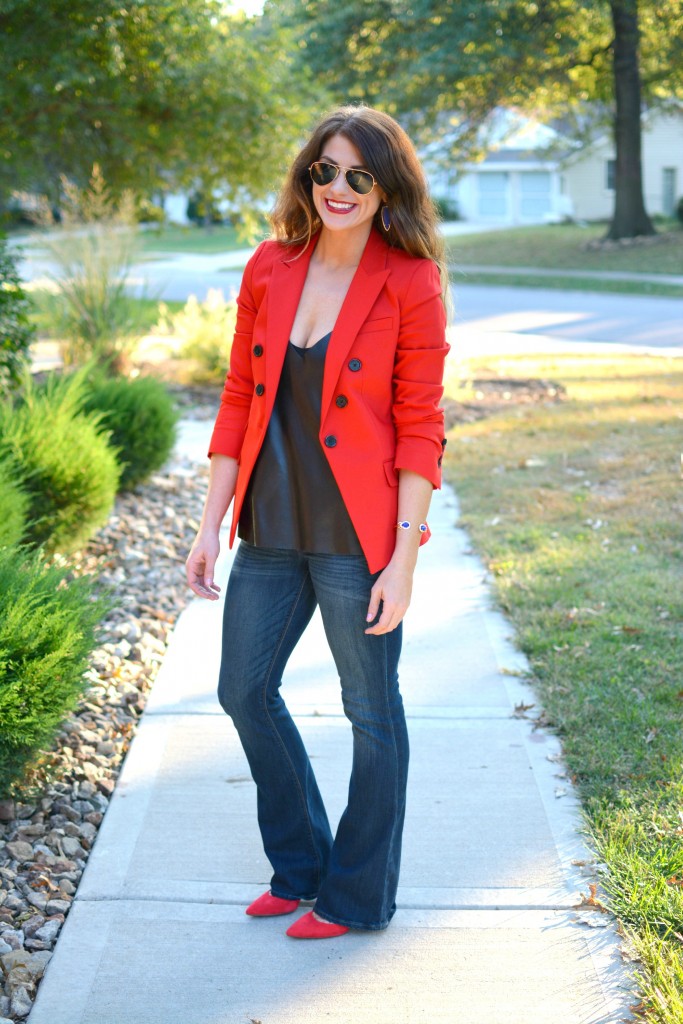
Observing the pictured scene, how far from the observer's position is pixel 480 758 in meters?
3.78

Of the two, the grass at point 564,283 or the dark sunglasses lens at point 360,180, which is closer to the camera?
the dark sunglasses lens at point 360,180

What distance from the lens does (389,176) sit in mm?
2529

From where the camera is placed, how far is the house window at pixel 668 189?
4019cm

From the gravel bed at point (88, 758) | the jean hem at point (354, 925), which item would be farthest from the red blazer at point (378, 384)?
the gravel bed at point (88, 758)

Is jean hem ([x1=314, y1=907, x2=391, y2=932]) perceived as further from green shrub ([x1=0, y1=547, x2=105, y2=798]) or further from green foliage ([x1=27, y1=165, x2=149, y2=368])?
green foliage ([x1=27, y1=165, x2=149, y2=368])

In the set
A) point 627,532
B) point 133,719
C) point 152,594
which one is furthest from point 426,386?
point 627,532

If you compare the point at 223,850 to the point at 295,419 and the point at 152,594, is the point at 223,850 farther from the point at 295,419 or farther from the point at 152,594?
the point at 152,594

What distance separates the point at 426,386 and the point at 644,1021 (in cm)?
153

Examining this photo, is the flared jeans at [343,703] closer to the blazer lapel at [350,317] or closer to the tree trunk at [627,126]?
the blazer lapel at [350,317]

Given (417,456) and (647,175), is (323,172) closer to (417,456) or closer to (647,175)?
(417,456)

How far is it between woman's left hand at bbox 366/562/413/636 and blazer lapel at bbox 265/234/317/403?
485 millimetres

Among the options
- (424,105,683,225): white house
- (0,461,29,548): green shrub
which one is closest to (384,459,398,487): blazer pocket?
(0,461,29,548): green shrub

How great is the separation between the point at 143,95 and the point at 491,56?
1290 centimetres

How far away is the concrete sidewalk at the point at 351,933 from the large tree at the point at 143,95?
8017 millimetres
